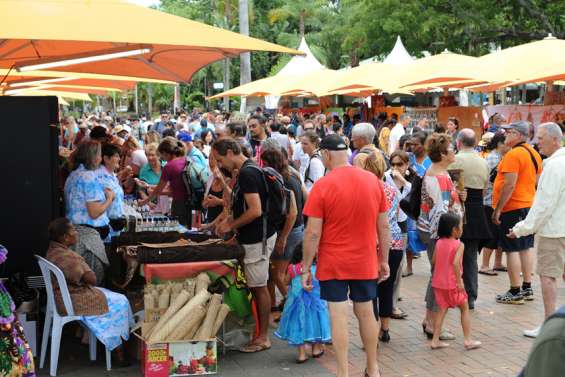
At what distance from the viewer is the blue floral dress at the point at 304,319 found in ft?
21.0

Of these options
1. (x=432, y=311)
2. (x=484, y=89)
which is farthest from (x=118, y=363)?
(x=484, y=89)

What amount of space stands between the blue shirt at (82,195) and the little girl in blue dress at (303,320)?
1798 millimetres

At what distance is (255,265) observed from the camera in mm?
6637

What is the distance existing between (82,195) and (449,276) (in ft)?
10.5

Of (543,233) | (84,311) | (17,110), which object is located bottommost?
(84,311)

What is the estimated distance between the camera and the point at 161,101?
272ft

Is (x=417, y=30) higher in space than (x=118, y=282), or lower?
higher

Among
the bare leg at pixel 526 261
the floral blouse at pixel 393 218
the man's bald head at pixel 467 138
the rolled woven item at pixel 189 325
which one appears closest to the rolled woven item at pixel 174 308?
the rolled woven item at pixel 189 325

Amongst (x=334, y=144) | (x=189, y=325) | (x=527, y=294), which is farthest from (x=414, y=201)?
(x=189, y=325)

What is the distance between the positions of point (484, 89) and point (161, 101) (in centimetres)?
6516

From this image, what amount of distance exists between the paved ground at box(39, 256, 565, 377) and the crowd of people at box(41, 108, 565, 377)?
136 mm

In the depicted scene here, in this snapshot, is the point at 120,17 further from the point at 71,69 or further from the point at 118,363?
the point at 71,69

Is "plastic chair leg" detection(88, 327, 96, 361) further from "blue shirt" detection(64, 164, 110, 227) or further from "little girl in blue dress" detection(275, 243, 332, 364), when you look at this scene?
"little girl in blue dress" detection(275, 243, 332, 364)

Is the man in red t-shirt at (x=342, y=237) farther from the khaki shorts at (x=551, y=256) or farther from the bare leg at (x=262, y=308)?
the khaki shorts at (x=551, y=256)
